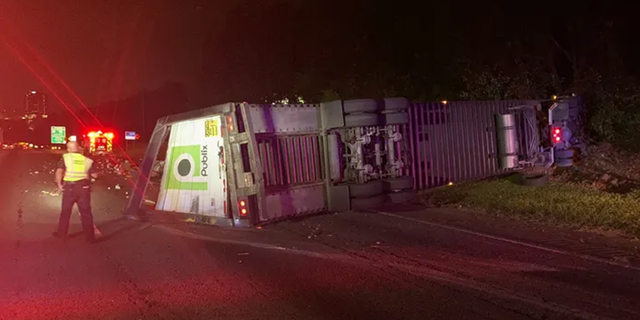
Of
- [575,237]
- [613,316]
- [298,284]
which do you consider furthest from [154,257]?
[575,237]

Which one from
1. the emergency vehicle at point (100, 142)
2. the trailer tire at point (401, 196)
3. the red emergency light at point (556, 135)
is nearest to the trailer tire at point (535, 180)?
the red emergency light at point (556, 135)

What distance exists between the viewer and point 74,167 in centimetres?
846

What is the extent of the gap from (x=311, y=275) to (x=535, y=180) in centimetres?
765

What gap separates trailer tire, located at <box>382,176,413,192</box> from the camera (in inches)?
414

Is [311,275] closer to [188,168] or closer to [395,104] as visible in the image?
[188,168]

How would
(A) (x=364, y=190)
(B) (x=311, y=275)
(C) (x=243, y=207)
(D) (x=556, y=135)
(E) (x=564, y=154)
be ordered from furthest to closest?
1. (E) (x=564, y=154)
2. (D) (x=556, y=135)
3. (A) (x=364, y=190)
4. (C) (x=243, y=207)
5. (B) (x=311, y=275)

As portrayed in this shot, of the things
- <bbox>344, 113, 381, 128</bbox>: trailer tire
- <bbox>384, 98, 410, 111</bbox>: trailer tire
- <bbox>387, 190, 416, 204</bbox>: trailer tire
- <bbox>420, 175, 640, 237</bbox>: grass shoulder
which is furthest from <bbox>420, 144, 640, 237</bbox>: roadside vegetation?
<bbox>344, 113, 381, 128</bbox>: trailer tire

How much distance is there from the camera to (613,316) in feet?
15.4

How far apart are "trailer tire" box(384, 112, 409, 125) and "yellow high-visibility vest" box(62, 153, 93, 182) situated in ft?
18.1

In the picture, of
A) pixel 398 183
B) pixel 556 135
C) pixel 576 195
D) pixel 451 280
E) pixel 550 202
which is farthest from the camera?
pixel 556 135

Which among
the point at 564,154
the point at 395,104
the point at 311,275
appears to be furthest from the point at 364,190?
the point at 564,154

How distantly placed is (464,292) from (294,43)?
25046 mm

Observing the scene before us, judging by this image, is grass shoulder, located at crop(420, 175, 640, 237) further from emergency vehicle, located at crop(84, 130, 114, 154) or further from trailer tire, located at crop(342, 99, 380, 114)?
emergency vehicle, located at crop(84, 130, 114, 154)

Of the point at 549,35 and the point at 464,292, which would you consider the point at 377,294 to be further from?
the point at 549,35
